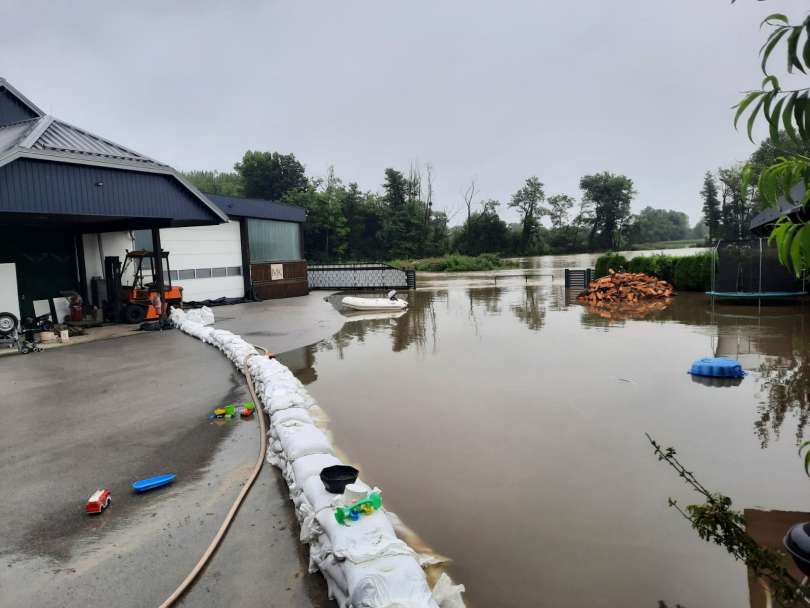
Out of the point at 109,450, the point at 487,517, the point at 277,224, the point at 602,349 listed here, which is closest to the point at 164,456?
the point at 109,450

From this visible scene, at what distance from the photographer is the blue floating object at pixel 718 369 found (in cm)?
768

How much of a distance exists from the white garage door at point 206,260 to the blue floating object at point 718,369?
55.5 ft

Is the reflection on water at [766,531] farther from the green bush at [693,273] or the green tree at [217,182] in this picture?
the green tree at [217,182]

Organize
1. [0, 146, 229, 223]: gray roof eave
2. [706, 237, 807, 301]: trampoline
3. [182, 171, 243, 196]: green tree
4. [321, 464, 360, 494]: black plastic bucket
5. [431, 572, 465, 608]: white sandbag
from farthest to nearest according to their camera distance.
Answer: [182, 171, 243, 196]: green tree → [706, 237, 807, 301]: trampoline → [0, 146, 229, 223]: gray roof eave → [321, 464, 360, 494]: black plastic bucket → [431, 572, 465, 608]: white sandbag

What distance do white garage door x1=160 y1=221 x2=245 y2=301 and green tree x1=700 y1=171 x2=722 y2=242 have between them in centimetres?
4453

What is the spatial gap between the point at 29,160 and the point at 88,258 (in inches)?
220

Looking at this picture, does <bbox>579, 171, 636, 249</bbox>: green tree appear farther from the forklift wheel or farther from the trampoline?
the forklift wheel

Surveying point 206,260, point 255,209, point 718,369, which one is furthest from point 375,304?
point 718,369

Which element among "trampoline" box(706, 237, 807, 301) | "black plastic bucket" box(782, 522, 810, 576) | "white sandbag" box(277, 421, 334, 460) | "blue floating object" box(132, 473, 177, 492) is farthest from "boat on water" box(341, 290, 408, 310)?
"black plastic bucket" box(782, 522, 810, 576)

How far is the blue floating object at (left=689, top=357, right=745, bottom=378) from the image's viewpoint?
7680 millimetres

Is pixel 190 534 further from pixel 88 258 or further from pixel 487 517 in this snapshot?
pixel 88 258

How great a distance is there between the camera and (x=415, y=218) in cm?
4966

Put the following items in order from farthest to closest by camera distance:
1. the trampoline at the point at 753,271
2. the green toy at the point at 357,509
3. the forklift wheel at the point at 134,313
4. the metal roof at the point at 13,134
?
1. the trampoline at the point at 753,271
2. the forklift wheel at the point at 134,313
3. the metal roof at the point at 13,134
4. the green toy at the point at 357,509

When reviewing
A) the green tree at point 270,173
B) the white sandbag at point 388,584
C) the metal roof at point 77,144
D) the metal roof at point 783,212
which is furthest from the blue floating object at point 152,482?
the green tree at point 270,173
